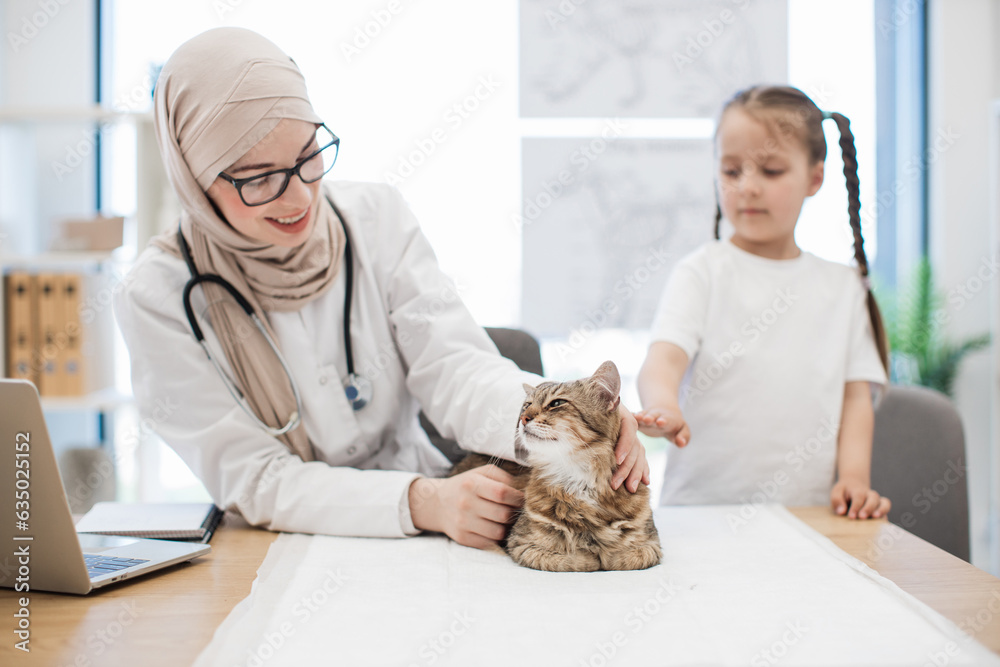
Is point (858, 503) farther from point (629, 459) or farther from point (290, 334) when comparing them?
point (290, 334)

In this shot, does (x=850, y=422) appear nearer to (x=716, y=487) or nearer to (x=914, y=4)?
(x=716, y=487)

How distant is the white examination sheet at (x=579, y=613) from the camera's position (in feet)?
2.38

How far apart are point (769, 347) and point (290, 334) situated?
1.07 metres

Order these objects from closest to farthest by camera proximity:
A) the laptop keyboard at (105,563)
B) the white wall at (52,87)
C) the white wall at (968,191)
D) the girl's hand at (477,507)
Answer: the laptop keyboard at (105,563), the girl's hand at (477,507), the white wall at (52,87), the white wall at (968,191)

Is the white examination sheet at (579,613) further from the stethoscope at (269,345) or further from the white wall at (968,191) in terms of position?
the white wall at (968,191)

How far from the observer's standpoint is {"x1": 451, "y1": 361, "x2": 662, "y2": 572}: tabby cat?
941 millimetres

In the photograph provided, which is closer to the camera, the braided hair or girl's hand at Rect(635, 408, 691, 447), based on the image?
girl's hand at Rect(635, 408, 691, 447)

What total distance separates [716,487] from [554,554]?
74cm

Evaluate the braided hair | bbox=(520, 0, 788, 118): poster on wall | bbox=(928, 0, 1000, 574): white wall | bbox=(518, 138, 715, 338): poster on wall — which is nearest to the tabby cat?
the braided hair

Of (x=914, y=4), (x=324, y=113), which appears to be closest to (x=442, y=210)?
(x=324, y=113)

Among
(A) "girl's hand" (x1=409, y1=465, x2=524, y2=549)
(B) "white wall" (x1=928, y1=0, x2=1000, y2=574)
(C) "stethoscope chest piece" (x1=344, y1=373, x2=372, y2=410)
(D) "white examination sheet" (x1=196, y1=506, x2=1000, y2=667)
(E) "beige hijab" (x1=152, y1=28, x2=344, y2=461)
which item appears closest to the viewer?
(D) "white examination sheet" (x1=196, y1=506, x2=1000, y2=667)

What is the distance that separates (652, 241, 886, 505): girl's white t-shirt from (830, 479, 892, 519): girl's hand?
0.78ft

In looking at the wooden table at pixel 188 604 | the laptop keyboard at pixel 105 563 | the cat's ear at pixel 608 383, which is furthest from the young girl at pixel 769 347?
the laptop keyboard at pixel 105 563

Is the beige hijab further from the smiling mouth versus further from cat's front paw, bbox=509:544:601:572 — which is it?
cat's front paw, bbox=509:544:601:572
